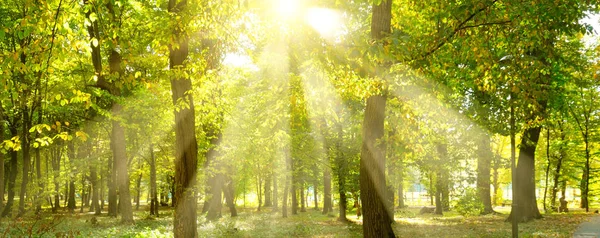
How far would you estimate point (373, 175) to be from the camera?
10.1 meters

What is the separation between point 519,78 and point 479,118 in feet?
37.4

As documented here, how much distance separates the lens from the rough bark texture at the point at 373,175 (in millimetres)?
9953

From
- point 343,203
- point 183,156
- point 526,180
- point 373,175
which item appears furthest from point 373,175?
point 343,203

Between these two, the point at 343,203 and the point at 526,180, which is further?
the point at 343,203

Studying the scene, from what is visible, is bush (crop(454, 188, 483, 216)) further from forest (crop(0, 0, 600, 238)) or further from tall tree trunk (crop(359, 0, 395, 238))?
tall tree trunk (crop(359, 0, 395, 238))

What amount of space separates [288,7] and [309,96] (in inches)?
371

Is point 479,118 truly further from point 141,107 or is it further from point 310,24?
point 141,107

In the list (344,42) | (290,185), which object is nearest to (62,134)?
(344,42)

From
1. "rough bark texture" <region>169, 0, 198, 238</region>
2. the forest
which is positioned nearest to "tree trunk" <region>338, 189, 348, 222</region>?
the forest

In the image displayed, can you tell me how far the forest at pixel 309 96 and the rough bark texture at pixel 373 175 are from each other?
36mm

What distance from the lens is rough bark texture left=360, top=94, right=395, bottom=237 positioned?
32.7 feet

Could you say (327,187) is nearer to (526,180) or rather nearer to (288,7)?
(526,180)

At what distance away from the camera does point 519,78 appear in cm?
799

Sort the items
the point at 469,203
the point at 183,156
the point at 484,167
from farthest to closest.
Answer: the point at 484,167, the point at 469,203, the point at 183,156
